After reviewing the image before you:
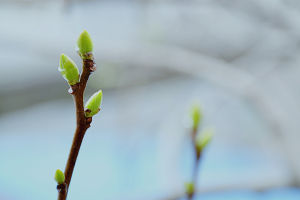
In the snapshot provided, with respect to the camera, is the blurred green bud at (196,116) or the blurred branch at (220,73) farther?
the blurred branch at (220,73)

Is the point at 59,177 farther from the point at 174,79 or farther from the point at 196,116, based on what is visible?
the point at 174,79

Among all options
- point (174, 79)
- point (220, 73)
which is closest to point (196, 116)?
point (220, 73)

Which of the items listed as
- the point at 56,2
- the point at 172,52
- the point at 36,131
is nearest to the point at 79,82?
the point at 172,52

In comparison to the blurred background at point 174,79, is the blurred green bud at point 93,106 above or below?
below

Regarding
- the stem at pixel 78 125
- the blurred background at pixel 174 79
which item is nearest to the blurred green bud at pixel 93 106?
the stem at pixel 78 125

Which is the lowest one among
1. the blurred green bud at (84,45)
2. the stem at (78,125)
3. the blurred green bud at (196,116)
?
the stem at (78,125)

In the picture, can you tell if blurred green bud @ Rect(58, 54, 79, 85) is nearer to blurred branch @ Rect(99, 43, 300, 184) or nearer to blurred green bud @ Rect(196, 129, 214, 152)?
blurred green bud @ Rect(196, 129, 214, 152)

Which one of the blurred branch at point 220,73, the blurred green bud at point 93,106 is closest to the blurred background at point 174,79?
the blurred branch at point 220,73

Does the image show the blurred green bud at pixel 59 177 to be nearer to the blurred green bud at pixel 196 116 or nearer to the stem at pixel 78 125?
the stem at pixel 78 125

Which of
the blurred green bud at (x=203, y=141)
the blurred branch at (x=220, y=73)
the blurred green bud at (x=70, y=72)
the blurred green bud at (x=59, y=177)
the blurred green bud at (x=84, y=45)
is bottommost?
the blurred green bud at (x=59, y=177)

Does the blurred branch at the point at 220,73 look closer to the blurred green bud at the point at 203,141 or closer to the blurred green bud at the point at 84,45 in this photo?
the blurred green bud at the point at 203,141
